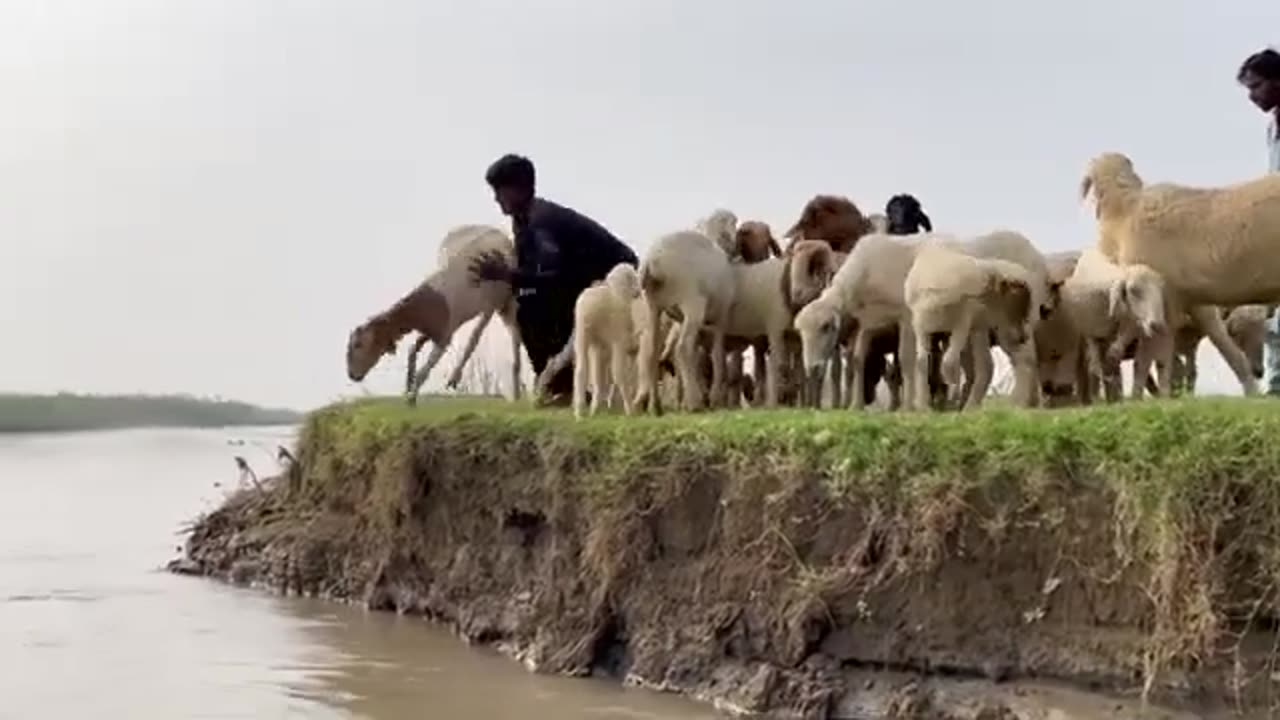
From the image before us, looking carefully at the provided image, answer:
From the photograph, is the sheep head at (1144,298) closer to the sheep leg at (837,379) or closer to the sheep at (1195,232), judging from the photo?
the sheep at (1195,232)

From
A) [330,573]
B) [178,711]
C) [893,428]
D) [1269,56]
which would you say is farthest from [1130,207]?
[330,573]

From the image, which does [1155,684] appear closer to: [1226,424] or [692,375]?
[1226,424]

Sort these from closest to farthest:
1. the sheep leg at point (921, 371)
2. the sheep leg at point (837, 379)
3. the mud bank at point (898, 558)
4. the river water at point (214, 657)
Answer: the mud bank at point (898, 558) < the river water at point (214, 657) < the sheep leg at point (921, 371) < the sheep leg at point (837, 379)

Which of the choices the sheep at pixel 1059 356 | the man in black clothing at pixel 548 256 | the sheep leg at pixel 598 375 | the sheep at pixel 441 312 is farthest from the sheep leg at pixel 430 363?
the sheep at pixel 1059 356

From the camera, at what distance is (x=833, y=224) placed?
12.1m

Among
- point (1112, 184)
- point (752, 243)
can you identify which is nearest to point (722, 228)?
point (752, 243)

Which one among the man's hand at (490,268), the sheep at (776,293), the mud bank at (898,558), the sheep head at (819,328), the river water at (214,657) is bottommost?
the river water at (214,657)

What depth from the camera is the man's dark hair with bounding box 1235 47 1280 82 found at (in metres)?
9.87

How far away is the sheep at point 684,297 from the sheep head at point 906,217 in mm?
1893

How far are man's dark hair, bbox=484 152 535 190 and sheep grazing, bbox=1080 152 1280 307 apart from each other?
4572 millimetres

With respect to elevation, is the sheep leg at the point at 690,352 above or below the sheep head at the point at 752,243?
below

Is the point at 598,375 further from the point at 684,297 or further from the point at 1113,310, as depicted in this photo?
the point at 1113,310

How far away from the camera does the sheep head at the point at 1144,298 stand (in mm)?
8961

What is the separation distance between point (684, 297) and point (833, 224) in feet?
6.71
